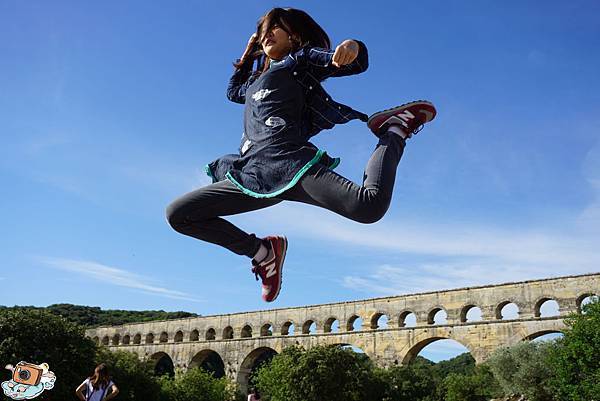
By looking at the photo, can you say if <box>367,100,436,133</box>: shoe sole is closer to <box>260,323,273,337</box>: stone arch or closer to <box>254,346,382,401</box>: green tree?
<box>254,346,382,401</box>: green tree

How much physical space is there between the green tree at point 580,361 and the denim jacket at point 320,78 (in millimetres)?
19283

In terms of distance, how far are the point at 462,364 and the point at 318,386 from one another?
41935 mm

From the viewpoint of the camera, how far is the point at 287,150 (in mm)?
3137

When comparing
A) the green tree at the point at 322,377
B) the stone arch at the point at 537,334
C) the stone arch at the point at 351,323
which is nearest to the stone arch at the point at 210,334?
the stone arch at the point at 351,323

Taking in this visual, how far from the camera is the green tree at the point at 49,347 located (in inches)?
835

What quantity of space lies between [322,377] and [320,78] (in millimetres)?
23437

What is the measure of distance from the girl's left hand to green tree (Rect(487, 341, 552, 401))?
2299 cm

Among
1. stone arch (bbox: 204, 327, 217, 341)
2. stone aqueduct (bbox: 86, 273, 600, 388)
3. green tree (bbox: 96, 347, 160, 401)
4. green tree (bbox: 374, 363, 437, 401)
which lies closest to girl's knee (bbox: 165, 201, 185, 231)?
green tree (bbox: 96, 347, 160, 401)

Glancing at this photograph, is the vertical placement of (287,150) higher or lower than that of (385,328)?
lower

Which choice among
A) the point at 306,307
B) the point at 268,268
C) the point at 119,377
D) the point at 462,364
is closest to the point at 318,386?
the point at 119,377

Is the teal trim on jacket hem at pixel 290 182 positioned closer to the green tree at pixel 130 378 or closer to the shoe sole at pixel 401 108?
the shoe sole at pixel 401 108

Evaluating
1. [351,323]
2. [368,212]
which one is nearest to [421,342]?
[351,323]

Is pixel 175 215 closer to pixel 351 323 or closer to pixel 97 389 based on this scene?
pixel 97 389

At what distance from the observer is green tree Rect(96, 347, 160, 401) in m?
26.5
